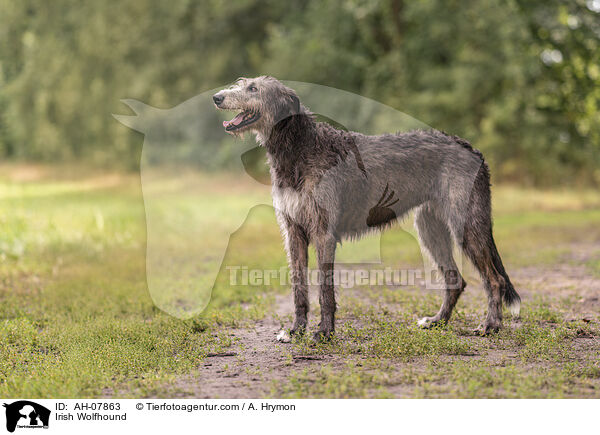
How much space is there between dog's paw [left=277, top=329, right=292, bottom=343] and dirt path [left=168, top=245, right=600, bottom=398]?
0.07 metres

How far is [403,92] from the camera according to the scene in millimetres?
22906

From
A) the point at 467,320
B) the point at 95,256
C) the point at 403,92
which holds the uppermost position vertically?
the point at 403,92

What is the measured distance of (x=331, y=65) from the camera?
23781 mm

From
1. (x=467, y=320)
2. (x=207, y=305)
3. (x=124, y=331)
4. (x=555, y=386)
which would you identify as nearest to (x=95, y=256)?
→ (x=207, y=305)

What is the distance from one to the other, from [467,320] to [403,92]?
17331 millimetres

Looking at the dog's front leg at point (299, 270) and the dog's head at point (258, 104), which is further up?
the dog's head at point (258, 104)

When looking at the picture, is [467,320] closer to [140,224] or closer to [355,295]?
[355,295]

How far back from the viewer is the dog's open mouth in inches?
230

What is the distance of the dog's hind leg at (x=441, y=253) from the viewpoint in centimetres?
661
